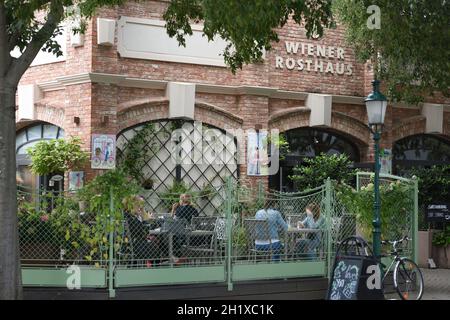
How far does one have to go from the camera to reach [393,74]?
1861 centimetres

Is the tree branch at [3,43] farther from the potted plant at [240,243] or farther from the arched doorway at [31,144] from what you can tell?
the arched doorway at [31,144]

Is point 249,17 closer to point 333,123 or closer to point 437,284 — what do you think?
Answer: point 437,284

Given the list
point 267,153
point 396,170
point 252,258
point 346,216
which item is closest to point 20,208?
point 252,258

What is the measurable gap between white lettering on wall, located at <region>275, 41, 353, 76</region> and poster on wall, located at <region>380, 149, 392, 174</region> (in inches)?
88.5

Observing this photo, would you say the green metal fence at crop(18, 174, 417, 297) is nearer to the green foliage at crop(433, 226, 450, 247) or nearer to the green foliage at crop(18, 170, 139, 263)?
the green foliage at crop(18, 170, 139, 263)

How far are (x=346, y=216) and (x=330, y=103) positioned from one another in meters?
6.92

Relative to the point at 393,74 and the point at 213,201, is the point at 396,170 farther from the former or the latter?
the point at 213,201

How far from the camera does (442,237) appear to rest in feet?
59.5

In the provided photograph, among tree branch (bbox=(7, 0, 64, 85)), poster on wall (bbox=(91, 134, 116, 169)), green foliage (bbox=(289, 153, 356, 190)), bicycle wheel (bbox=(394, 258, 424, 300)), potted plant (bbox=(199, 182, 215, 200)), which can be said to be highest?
tree branch (bbox=(7, 0, 64, 85))

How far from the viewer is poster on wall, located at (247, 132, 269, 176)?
60.7ft

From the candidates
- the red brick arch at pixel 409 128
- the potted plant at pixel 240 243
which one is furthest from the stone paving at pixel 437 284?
the red brick arch at pixel 409 128

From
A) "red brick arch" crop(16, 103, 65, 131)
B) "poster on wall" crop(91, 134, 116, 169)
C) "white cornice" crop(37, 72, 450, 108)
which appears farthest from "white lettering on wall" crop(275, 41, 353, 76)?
"red brick arch" crop(16, 103, 65, 131)

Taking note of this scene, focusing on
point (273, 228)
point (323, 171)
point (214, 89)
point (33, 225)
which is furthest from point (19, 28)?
point (323, 171)
